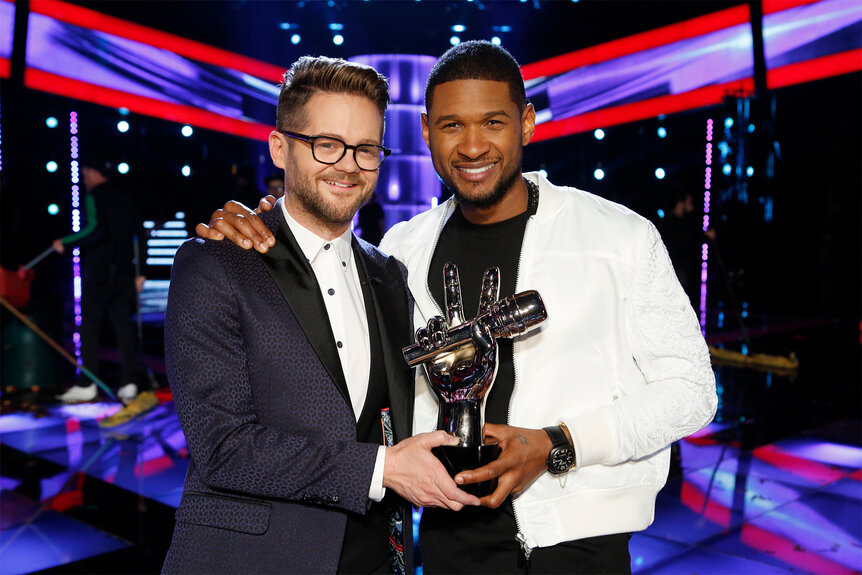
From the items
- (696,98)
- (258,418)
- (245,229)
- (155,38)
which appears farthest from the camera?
(696,98)

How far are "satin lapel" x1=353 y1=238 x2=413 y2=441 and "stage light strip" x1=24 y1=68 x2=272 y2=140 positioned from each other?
8.26 metres

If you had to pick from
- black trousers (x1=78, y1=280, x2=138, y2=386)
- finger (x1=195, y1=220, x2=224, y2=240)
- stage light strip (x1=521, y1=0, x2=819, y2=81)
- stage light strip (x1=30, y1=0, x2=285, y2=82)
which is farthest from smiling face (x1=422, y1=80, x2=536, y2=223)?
stage light strip (x1=521, y1=0, x2=819, y2=81)

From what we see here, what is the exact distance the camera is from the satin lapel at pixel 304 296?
5.16ft

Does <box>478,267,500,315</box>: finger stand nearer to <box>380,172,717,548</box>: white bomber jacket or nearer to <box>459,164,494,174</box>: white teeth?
<box>380,172,717,548</box>: white bomber jacket

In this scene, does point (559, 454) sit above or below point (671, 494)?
above

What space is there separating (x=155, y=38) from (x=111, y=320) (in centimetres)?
474

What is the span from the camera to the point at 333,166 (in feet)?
5.43

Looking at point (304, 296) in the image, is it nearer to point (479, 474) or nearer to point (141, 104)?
point (479, 474)

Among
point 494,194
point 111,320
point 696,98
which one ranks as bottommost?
point 111,320

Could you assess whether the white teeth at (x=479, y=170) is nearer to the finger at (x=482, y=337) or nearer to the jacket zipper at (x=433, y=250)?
the jacket zipper at (x=433, y=250)

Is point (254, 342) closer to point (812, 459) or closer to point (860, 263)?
point (812, 459)

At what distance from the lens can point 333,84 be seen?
167 cm

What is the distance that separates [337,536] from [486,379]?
450 millimetres

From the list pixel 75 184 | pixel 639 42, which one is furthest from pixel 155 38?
pixel 639 42
